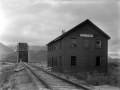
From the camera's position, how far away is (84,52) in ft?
81.3

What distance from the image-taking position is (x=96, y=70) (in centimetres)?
2488

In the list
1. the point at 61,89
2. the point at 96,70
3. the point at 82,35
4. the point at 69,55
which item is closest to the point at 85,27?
the point at 82,35

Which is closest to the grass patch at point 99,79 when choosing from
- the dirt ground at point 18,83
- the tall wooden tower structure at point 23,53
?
the dirt ground at point 18,83

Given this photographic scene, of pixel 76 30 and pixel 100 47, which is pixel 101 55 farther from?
pixel 76 30

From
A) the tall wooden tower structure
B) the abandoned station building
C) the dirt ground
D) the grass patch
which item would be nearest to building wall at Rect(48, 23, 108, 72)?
the abandoned station building

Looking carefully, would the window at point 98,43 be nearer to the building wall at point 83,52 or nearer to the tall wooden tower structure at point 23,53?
the building wall at point 83,52

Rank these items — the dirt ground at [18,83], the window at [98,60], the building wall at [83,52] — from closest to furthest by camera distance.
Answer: the dirt ground at [18,83], the building wall at [83,52], the window at [98,60]

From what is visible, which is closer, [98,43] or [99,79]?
[99,79]

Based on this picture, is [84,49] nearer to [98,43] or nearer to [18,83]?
[98,43]

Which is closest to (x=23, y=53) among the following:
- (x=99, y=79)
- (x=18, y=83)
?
(x=18, y=83)

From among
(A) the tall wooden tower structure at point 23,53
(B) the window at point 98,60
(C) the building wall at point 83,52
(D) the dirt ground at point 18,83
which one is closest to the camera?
(D) the dirt ground at point 18,83

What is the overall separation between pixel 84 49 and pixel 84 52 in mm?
439

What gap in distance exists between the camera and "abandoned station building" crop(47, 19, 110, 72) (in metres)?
24.3

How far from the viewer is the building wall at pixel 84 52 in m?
24.3
